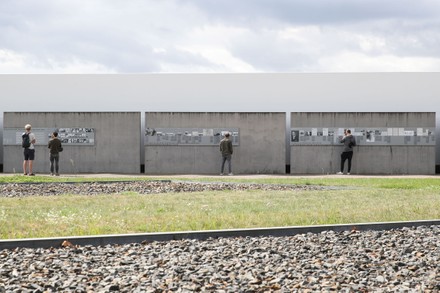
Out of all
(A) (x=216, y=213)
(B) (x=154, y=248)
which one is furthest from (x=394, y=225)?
(B) (x=154, y=248)

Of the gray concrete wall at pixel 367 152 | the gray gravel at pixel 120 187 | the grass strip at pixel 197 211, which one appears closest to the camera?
the grass strip at pixel 197 211

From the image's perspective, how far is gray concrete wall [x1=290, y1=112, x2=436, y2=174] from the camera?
34.3 metres

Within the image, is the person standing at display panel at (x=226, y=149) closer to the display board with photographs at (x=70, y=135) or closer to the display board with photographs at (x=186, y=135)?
the display board with photographs at (x=186, y=135)

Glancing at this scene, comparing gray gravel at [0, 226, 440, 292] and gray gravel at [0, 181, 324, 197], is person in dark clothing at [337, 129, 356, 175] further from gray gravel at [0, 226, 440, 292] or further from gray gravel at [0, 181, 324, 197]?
gray gravel at [0, 226, 440, 292]

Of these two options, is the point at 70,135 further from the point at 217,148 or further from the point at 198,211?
the point at 198,211

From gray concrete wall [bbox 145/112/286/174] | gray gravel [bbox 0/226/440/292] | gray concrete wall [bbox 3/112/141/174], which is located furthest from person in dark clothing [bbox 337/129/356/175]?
gray gravel [bbox 0/226/440/292]

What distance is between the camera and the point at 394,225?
465 inches

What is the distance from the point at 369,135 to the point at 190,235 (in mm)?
25077

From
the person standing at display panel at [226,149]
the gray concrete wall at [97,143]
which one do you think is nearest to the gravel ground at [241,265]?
the person standing at display panel at [226,149]

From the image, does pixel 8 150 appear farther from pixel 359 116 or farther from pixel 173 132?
pixel 359 116

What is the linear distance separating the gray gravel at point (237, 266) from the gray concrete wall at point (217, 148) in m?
23.8

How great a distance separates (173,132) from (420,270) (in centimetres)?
2651

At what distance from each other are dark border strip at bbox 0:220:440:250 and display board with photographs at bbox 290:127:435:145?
72.9 feet

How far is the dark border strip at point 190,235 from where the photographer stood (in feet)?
31.8
